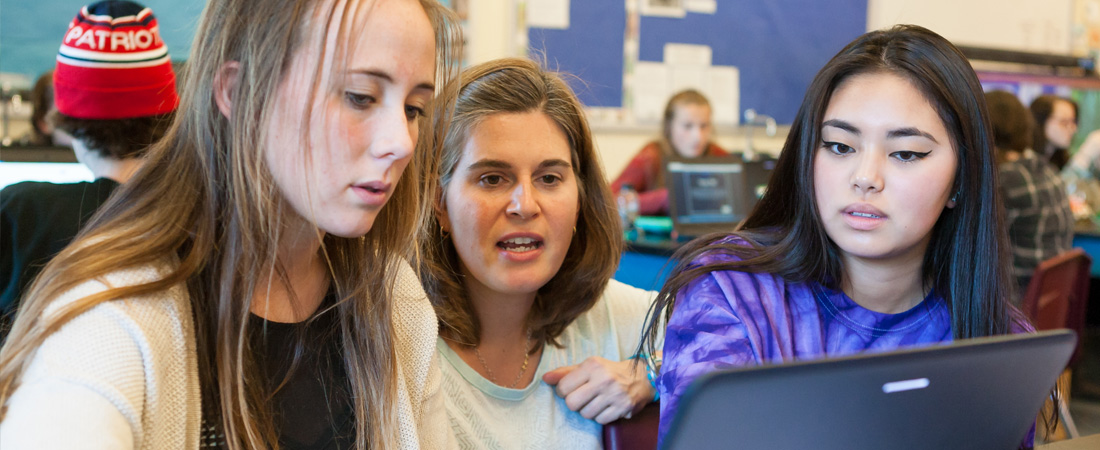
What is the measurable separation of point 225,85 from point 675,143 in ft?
12.5

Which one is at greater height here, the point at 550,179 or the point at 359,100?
the point at 359,100

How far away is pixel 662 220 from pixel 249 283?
2978mm

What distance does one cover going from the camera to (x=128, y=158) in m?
1.77

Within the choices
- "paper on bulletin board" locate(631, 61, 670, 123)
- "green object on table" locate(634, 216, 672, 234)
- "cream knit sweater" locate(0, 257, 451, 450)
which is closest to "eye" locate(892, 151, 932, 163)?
"cream knit sweater" locate(0, 257, 451, 450)

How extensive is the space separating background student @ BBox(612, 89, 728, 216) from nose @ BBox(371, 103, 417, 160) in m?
3.42

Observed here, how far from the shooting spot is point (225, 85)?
946mm

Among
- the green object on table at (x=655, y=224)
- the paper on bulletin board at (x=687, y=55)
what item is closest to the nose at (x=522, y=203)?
the green object on table at (x=655, y=224)

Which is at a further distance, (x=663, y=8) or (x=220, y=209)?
(x=663, y=8)

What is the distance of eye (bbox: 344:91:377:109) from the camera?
90 centimetres

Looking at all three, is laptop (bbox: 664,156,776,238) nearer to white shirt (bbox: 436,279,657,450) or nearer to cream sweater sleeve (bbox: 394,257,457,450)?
white shirt (bbox: 436,279,657,450)

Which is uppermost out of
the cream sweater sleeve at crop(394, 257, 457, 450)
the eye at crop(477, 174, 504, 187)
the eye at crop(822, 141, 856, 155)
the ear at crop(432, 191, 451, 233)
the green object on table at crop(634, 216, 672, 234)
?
the eye at crop(822, 141, 856, 155)

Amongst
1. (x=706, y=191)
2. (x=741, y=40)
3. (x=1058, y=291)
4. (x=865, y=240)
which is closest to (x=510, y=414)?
(x=865, y=240)

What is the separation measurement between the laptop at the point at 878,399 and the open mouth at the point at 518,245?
Answer: 0.73 meters

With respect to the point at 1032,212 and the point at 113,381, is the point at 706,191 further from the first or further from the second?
the point at 113,381
